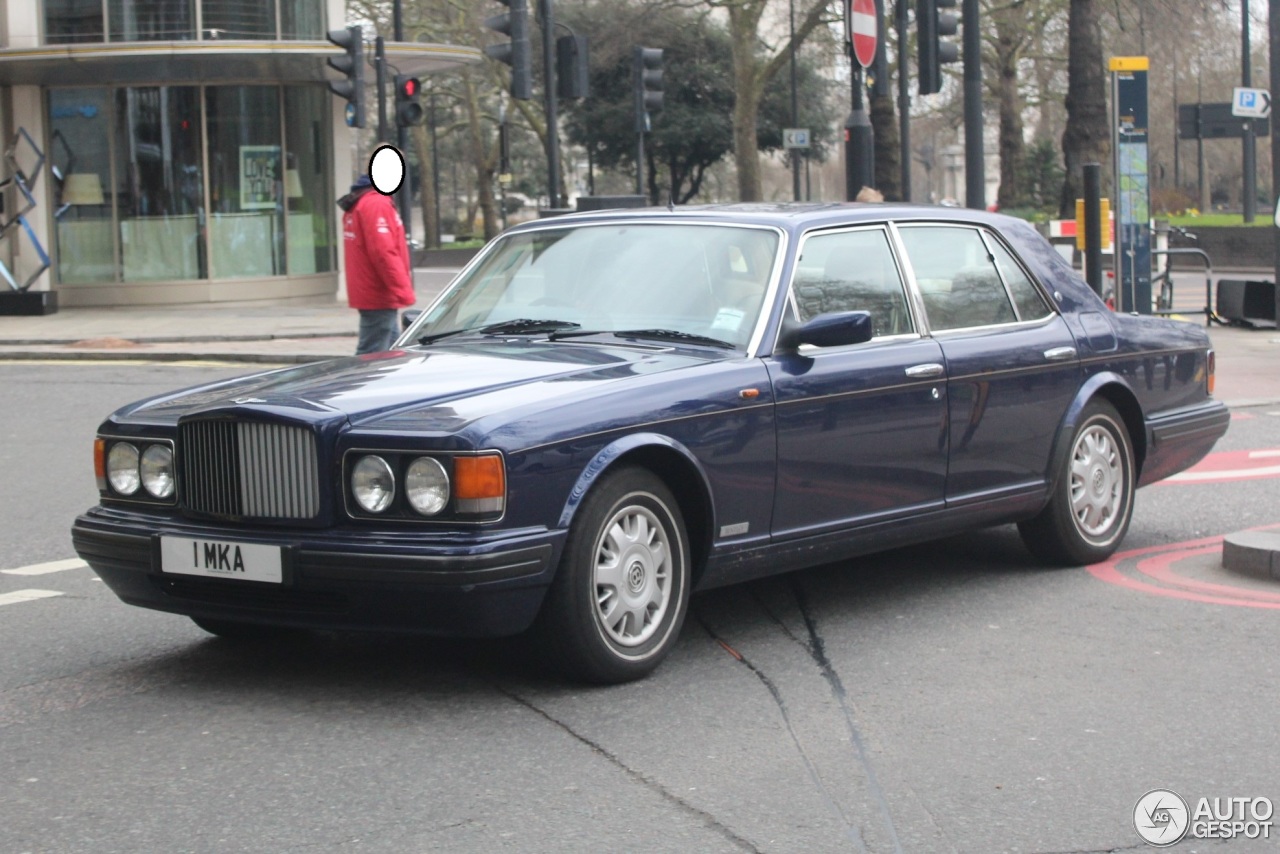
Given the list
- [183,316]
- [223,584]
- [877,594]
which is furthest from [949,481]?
[183,316]

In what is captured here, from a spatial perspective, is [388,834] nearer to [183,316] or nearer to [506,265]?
[506,265]

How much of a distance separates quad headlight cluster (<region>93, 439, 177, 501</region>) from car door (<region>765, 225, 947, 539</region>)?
78.4 inches

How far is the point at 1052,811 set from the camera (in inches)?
169

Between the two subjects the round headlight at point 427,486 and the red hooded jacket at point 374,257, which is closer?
the round headlight at point 427,486

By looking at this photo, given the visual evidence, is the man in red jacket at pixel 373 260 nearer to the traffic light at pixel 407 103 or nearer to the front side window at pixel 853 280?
the front side window at pixel 853 280

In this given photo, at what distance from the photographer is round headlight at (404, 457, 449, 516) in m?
5.07

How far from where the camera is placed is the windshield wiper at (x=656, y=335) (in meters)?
6.09

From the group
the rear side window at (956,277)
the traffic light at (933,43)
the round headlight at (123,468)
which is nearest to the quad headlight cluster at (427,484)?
the round headlight at (123,468)

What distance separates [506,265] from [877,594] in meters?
1.94

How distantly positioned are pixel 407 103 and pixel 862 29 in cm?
817

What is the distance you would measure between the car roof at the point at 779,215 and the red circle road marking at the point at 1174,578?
160cm

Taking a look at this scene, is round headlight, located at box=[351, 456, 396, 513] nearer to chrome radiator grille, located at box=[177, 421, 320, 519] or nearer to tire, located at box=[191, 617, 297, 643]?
chrome radiator grille, located at box=[177, 421, 320, 519]

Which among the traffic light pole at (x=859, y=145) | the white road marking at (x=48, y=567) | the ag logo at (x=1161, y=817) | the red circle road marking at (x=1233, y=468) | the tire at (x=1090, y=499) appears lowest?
the ag logo at (x=1161, y=817)

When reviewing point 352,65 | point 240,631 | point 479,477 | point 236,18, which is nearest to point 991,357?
point 479,477
